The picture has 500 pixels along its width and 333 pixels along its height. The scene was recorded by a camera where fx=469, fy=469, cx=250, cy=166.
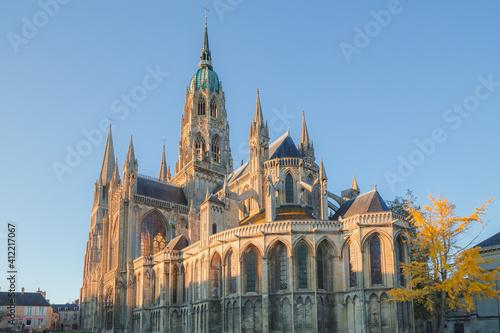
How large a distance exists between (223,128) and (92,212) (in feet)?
112

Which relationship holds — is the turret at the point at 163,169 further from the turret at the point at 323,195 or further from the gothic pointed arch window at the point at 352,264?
the gothic pointed arch window at the point at 352,264

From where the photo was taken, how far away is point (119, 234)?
53000 mm

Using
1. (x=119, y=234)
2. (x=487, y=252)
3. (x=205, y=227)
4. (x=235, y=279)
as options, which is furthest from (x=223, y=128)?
(x=487, y=252)

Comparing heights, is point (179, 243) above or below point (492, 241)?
above

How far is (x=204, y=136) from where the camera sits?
6525cm

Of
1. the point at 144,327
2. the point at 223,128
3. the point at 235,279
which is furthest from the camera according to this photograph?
the point at 223,128

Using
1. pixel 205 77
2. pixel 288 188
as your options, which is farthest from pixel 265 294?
pixel 205 77

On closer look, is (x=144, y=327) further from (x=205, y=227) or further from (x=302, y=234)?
(x=302, y=234)

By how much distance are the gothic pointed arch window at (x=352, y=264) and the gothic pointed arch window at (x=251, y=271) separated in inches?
286

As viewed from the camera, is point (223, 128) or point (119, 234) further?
point (223, 128)

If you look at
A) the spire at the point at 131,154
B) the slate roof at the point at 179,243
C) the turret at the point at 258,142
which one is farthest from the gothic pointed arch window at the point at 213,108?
the slate roof at the point at 179,243

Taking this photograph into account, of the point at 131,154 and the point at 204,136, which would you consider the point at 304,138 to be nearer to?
the point at 204,136

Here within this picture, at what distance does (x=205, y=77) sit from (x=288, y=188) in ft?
94.2

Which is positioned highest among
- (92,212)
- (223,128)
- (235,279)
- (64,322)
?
(223,128)
